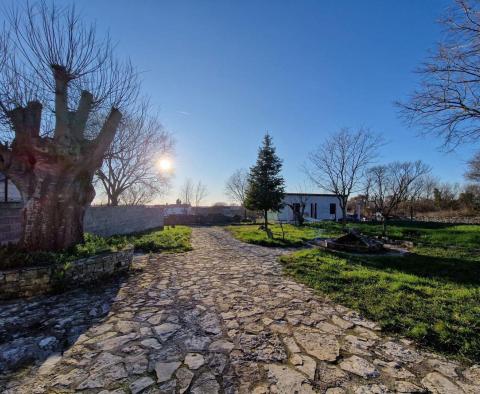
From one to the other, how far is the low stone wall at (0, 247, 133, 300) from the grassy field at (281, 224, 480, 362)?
410cm

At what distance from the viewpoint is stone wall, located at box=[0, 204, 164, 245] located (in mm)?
6578

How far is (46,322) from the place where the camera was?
3.19m

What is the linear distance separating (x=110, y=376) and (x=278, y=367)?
1.49 meters

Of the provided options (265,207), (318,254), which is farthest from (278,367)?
(265,207)

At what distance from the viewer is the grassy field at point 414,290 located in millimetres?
2803

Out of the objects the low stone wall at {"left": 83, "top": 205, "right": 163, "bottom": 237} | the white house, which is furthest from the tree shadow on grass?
the white house

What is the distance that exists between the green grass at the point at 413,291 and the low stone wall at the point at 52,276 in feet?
13.4

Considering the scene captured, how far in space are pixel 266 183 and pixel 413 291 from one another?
495 inches

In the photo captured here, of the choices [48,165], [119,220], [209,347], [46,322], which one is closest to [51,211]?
[48,165]

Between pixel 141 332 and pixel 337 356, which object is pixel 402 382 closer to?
pixel 337 356

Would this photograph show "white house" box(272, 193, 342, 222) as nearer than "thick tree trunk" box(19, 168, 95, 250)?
No

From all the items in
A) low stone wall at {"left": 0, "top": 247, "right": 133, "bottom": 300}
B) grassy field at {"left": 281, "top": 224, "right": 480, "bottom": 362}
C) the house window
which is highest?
the house window

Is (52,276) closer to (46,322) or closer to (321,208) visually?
(46,322)

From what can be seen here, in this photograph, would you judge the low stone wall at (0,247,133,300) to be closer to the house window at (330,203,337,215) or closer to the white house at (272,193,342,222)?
the white house at (272,193,342,222)
